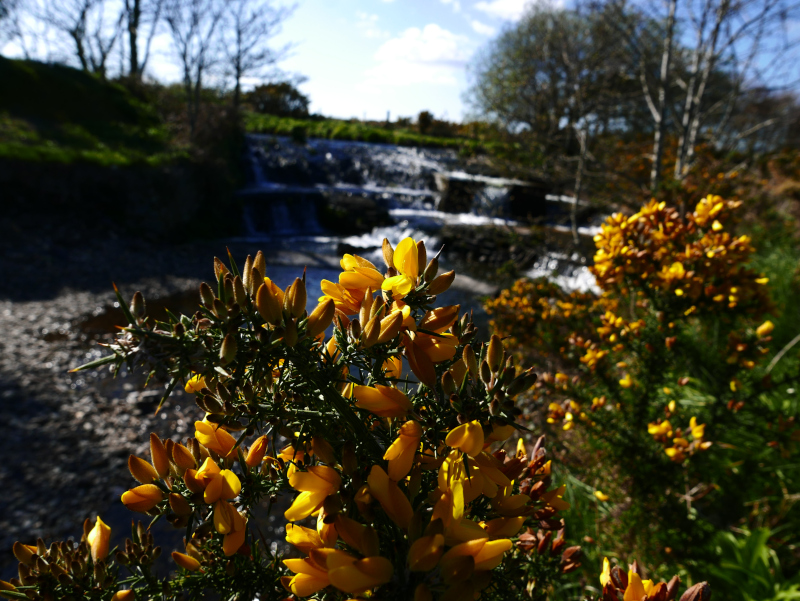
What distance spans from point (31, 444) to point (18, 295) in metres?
3.68

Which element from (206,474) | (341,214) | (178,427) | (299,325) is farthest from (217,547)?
(341,214)

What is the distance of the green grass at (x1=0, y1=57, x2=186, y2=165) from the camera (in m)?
9.17

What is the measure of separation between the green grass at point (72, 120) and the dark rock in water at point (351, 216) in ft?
12.8

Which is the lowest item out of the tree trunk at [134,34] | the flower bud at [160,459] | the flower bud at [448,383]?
the flower bud at [160,459]

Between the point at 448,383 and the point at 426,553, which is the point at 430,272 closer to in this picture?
the point at 448,383

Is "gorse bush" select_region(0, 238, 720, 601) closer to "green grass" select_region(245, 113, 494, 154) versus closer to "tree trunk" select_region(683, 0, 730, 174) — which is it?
"tree trunk" select_region(683, 0, 730, 174)

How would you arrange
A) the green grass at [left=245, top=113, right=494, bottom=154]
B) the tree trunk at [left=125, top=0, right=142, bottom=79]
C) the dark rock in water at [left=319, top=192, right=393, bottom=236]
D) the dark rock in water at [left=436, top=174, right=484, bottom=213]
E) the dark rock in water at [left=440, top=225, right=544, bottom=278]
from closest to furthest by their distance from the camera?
1. the dark rock in water at [left=440, top=225, right=544, bottom=278]
2. the dark rock in water at [left=319, top=192, right=393, bottom=236]
3. the dark rock in water at [left=436, top=174, right=484, bottom=213]
4. the tree trunk at [left=125, top=0, right=142, bottom=79]
5. the green grass at [left=245, top=113, right=494, bottom=154]

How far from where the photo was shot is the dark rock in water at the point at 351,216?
11836 millimetres

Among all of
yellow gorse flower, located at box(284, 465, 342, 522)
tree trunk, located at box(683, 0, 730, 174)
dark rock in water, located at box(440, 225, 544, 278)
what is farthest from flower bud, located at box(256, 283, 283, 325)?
dark rock in water, located at box(440, 225, 544, 278)

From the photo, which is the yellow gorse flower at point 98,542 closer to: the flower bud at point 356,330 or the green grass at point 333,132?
the flower bud at point 356,330

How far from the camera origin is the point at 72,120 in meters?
11.5

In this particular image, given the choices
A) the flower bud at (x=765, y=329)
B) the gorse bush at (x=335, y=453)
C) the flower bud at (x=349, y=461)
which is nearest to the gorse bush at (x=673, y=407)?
the flower bud at (x=765, y=329)

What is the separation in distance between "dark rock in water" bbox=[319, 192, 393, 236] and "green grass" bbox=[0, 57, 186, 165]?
391 centimetres

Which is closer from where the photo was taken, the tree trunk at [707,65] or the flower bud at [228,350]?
the flower bud at [228,350]
